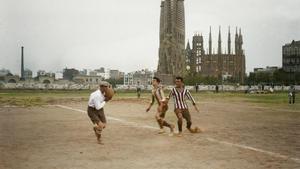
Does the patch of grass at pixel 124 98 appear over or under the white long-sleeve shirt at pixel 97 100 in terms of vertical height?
under

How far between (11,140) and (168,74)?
112249 mm

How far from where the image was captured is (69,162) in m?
8.76

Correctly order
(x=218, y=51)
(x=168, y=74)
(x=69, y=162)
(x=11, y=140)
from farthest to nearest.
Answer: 1. (x=218, y=51)
2. (x=168, y=74)
3. (x=11, y=140)
4. (x=69, y=162)

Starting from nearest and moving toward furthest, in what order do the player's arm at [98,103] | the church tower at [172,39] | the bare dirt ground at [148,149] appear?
the bare dirt ground at [148,149] → the player's arm at [98,103] → the church tower at [172,39]

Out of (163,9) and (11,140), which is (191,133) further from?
(163,9)

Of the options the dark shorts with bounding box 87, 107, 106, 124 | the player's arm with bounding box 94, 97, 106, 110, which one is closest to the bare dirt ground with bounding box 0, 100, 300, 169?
the dark shorts with bounding box 87, 107, 106, 124

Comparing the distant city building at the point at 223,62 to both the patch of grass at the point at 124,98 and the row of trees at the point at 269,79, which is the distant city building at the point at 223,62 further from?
the patch of grass at the point at 124,98

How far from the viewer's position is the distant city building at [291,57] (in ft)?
473

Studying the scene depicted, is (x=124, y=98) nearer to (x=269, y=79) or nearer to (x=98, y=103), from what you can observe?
(x=98, y=103)

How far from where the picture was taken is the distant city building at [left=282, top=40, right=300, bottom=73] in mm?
144125

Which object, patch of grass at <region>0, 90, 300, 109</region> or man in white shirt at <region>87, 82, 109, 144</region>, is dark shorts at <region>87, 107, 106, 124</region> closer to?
man in white shirt at <region>87, 82, 109, 144</region>

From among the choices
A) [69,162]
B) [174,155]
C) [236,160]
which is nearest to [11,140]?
[69,162]

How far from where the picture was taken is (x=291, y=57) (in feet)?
486

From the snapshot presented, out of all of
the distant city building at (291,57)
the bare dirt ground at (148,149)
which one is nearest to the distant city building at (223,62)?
the distant city building at (291,57)
